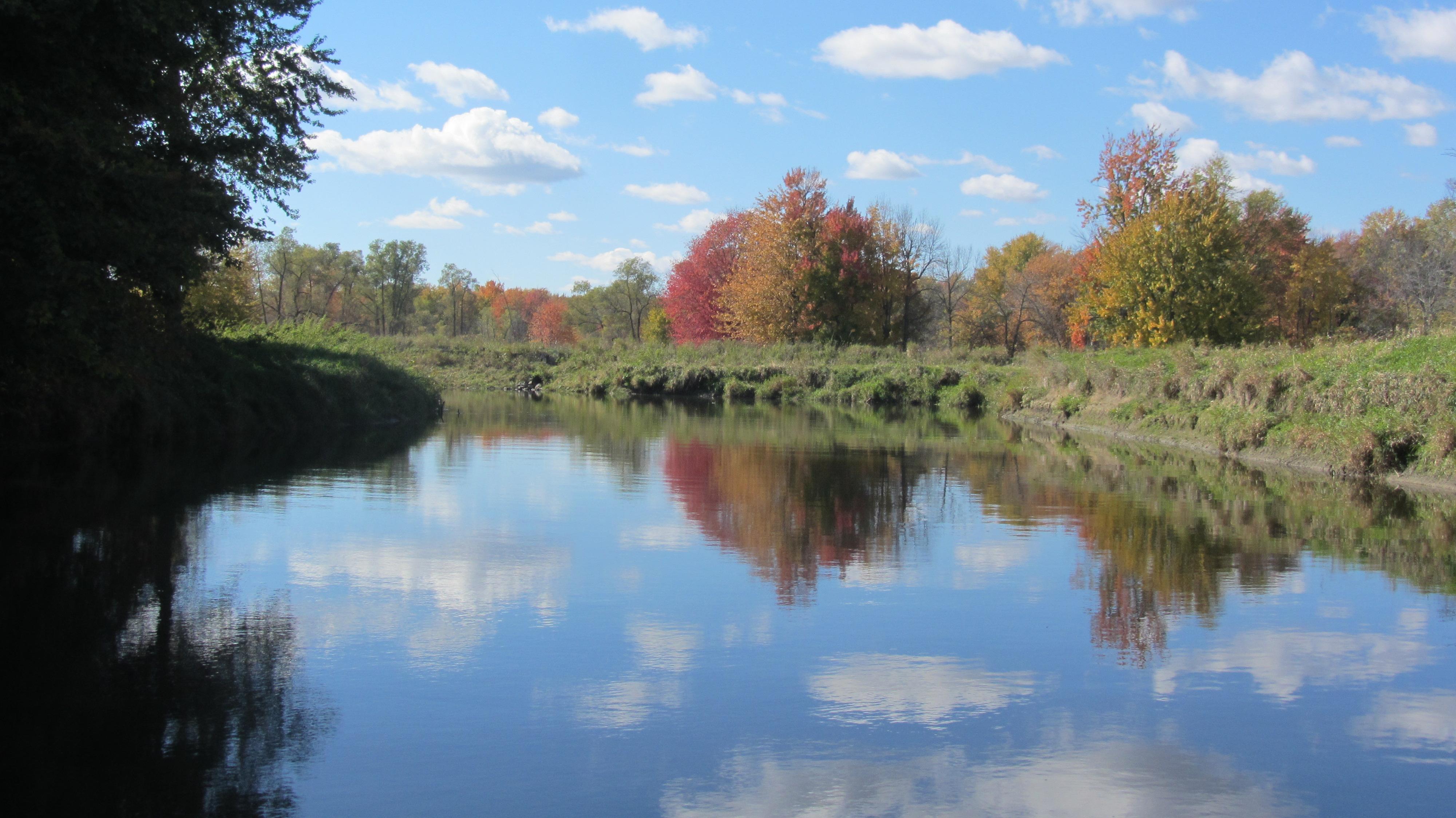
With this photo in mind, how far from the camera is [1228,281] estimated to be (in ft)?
140

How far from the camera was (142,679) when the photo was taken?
7035 millimetres

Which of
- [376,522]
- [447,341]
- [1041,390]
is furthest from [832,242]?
[376,522]

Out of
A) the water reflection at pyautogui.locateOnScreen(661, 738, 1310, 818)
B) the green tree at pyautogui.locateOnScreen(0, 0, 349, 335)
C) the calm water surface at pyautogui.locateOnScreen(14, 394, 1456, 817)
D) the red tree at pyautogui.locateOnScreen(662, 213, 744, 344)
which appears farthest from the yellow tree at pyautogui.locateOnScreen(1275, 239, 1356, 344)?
the water reflection at pyautogui.locateOnScreen(661, 738, 1310, 818)

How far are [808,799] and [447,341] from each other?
7356 cm

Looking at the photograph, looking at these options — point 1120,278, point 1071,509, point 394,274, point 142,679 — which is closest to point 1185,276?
point 1120,278

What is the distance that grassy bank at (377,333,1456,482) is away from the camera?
20.9 metres

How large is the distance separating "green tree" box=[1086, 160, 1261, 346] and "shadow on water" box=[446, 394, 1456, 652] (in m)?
13.5

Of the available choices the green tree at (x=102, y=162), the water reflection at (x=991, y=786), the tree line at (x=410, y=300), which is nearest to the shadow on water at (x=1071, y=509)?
the water reflection at (x=991, y=786)

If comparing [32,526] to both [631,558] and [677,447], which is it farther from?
[677,447]

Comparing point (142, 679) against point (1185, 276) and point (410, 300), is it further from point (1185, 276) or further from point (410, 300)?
point (410, 300)

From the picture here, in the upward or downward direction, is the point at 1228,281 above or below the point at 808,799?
above

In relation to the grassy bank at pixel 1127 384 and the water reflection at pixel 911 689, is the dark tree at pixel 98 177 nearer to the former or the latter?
the water reflection at pixel 911 689

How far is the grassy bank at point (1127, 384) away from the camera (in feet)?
68.7

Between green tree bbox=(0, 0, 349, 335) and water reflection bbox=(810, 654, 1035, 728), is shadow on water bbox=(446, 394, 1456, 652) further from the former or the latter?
green tree bbox=(0, 0, 349, 335)
